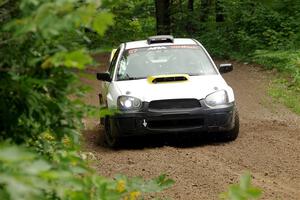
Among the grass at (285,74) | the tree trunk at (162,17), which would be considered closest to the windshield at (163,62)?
the grass at (285,74)

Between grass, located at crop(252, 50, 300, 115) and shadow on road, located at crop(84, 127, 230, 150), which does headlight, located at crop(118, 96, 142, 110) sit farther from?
grass, located at crop(252, 50, 300, 115)

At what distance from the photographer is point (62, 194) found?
2191 mm

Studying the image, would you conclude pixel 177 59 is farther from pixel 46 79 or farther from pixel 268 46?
pixel 268 46

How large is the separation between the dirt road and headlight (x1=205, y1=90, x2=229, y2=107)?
664 millimetres

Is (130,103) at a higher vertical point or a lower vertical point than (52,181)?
lower

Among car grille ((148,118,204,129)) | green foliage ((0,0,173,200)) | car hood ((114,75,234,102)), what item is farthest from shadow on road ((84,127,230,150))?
green foliage ((0,0,173,200))

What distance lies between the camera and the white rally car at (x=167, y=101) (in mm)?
9109

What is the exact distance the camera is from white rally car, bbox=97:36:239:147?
29.9ft

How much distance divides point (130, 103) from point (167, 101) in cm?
55

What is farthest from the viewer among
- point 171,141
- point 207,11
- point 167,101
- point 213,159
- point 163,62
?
point 207,11

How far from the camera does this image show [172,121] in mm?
9195

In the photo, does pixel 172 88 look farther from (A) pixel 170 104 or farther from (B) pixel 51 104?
(B) pixel 51 104

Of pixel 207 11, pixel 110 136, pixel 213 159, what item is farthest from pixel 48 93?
pixel 207 11

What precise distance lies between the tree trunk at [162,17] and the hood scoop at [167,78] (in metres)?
18.1
